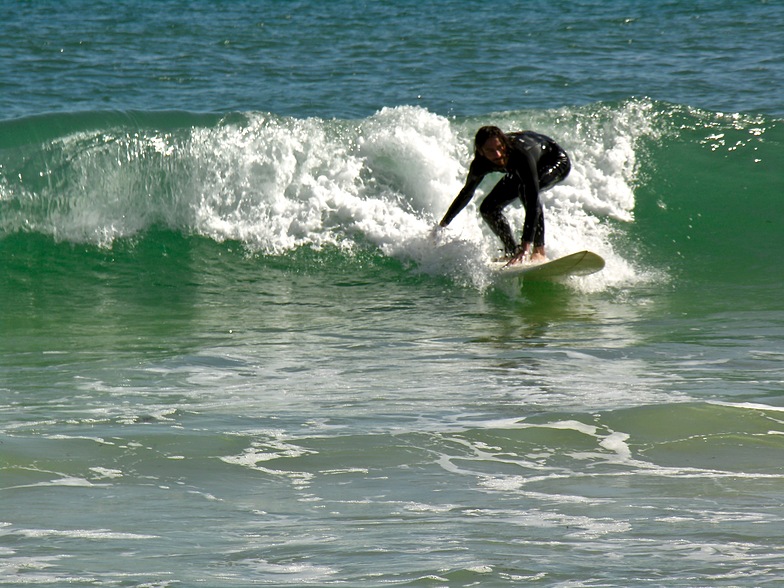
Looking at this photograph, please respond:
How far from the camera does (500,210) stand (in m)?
8.95

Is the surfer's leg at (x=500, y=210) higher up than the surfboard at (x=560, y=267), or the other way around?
the surfer's leg at (x=500, y=210)

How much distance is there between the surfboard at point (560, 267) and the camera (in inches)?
341

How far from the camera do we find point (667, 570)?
3.23 m

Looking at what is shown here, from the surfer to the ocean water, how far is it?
43 centimetres

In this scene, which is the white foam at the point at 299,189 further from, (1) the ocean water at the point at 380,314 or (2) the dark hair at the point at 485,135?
(2) the dark hair at the point at 485,135

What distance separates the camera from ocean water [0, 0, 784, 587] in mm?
3652

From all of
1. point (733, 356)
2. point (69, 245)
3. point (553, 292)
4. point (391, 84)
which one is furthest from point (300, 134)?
point (733, 356)

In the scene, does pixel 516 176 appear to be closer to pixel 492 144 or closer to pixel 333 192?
pixel 492 144

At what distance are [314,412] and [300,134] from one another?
21.3 ft

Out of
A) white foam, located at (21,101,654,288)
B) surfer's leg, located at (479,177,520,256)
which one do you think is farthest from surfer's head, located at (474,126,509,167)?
white foam, located at (21,101,654,288)

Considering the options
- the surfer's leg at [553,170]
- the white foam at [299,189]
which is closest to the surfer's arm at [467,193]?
the surfer's leg at [553,170]

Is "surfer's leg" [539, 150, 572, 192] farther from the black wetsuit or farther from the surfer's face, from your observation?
the surfer's face

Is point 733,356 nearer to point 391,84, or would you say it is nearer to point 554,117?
point 554,117

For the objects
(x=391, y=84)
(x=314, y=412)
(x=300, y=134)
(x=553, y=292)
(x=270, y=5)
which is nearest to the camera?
(x=314, y=412)
